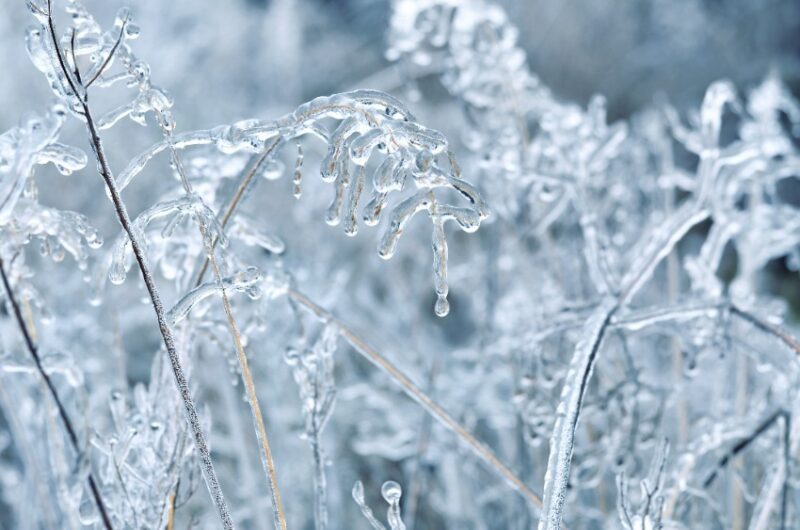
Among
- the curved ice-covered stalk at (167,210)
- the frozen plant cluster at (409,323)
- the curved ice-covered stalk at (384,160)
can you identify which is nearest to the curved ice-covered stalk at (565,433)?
the frozen plant cluster at (409,323)

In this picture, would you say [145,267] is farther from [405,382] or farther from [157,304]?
[405,382]

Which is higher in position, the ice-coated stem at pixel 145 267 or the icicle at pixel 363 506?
the ice-coated stem at pixel 145 267

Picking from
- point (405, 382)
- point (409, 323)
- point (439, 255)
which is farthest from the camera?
point (409, 323)

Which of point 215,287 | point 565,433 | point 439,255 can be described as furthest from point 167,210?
point 565,433

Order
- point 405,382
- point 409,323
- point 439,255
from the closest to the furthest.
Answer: point 439,255 → point 405,382 → point 409,323

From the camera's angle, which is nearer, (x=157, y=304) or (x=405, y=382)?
(x=157, y=304)

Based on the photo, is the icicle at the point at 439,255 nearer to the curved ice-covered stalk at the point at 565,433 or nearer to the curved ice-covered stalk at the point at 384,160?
the curved ice-covered stalk at the point at 384,160

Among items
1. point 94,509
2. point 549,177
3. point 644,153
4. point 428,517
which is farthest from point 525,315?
point 94,509

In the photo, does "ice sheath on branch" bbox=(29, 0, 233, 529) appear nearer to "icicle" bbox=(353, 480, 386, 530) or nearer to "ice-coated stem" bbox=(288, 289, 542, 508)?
"icicle" bbox=(353, 480, 386, 530)
